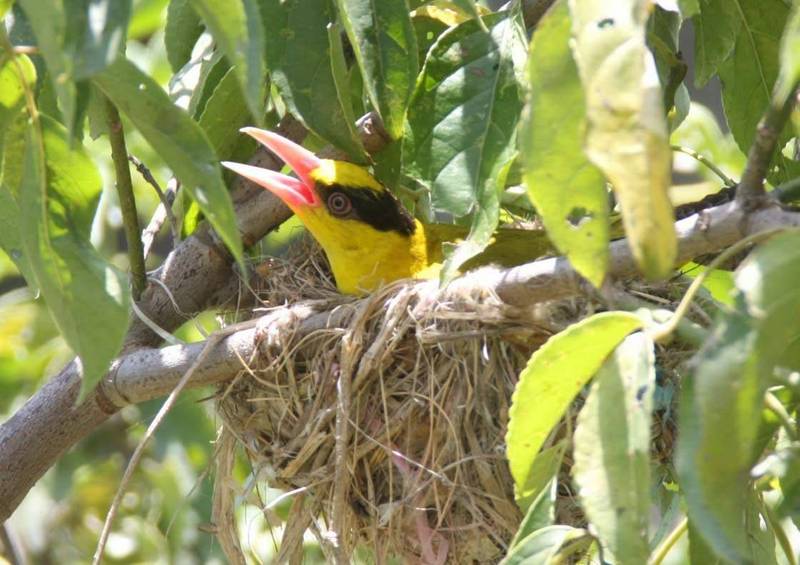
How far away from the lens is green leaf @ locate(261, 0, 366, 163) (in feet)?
7.48

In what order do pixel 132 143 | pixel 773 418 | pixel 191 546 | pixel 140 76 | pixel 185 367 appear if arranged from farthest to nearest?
pixel 191 546, pixel 132 143, pixel 185 367, pixel 773 418, pixel 140 76

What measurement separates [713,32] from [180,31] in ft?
3.63

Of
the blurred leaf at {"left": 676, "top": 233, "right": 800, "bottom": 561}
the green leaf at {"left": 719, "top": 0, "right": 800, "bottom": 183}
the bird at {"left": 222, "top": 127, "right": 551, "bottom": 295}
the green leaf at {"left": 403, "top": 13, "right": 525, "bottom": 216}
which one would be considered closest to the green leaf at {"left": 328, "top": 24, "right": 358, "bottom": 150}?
the green leaf at {"left": 403, "top": 13, "right": 525, "bottom": 216}

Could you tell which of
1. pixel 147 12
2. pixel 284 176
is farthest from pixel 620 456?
pixel 147 12

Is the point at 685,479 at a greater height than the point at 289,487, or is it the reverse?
the point at 685,479

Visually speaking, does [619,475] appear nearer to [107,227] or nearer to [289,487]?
[289,487]

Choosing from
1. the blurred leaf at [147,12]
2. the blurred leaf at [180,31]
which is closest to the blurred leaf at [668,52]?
the blurred leaf at [180,31]

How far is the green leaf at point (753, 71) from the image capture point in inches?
97.9

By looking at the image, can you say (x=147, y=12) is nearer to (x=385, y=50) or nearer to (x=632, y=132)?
(x=385, y=50)

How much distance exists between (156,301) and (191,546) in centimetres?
155

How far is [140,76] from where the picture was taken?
148 cm

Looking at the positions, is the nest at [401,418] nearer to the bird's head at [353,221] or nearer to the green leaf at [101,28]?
the bird's head at [353,221]

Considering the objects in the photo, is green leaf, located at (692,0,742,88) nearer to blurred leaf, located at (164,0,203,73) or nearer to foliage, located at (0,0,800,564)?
foliage, located at (0,0,800,564)

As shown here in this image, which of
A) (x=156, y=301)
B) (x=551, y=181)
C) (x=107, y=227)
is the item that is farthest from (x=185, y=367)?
(x=107, y=227)
